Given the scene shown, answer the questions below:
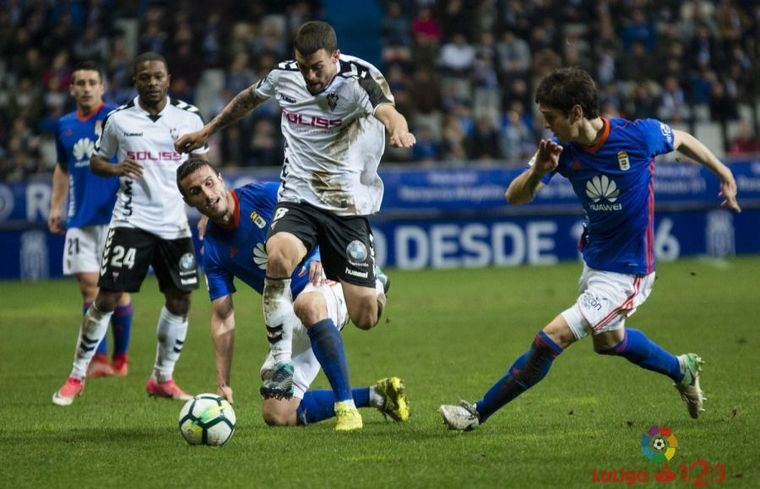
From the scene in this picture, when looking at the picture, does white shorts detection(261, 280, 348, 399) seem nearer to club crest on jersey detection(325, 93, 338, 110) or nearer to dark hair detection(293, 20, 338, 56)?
club crest on jersey detection(325, 93, 338, 110)

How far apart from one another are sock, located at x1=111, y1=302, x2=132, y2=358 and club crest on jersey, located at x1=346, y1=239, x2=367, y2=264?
3.98m

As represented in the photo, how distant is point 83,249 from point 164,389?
220cm

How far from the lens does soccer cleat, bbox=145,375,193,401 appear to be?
924cm

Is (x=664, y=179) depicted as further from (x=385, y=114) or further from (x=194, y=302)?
(x=385, y=114)

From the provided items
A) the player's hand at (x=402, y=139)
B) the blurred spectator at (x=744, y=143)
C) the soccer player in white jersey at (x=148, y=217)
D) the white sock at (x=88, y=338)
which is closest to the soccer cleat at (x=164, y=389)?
the soccer player in white jersey at (x=148, y=217)

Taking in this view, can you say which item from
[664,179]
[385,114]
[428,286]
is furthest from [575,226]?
[385,114]

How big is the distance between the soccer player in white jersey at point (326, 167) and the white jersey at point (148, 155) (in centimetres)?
173

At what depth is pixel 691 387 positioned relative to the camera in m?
7.34

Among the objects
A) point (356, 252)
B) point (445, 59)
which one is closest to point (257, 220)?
point (356, 252)

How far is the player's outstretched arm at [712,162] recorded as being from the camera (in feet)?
23.0

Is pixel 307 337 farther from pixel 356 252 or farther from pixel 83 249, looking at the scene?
pixel 83 249

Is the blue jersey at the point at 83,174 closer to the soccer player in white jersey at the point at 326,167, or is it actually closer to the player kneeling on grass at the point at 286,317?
the player kneeling on grass at the point at 286,317

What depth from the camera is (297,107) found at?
7.68m

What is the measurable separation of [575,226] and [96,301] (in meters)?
13.5
